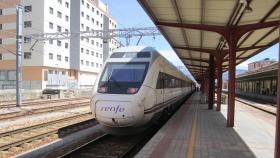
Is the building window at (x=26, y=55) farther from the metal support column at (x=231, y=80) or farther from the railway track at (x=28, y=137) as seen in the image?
the metal support column at (x=231, y=80)

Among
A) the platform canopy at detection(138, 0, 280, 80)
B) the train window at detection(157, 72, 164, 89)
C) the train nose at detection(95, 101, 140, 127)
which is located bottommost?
the train nose at detection(95, 101, 140, 127)

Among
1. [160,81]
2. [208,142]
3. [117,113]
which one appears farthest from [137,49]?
[208,142]

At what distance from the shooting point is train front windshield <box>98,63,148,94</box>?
10.8 m

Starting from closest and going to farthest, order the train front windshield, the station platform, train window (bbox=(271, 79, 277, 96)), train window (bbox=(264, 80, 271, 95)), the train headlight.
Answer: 1. the station platform
2. the train headlight
3. the train front windshield
4. train window (bbox=(271, 79, 277, 96))
5. train window (bbox=(264, 80, 271, 95))

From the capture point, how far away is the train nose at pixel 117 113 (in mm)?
10227

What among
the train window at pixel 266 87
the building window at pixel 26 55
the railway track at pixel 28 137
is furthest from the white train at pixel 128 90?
the building window at pixel 26 55

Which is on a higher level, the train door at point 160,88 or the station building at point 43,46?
the station building at point 43,46

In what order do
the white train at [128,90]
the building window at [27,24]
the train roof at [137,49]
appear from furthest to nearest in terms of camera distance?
the building window at [27,24] → the train roof at [137,49] → the white train at [128,90]

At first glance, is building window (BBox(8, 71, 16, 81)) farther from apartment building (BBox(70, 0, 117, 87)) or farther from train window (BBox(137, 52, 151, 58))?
train window (BBox(137, 52, 151, 58))

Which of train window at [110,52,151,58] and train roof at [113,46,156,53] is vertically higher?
train roof at [113,46,156,53]

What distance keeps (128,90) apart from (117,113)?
0.88 m

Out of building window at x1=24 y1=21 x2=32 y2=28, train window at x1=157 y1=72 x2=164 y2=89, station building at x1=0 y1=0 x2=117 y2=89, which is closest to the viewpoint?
train window at x1=157 y1=72 x2=164 y2=89

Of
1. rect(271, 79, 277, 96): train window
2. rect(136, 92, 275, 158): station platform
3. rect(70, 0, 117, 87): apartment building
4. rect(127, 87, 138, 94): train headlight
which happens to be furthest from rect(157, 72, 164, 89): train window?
rect(70, 0, 117, 87): apartment building

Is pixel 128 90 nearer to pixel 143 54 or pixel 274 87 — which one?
pixel 143 54
